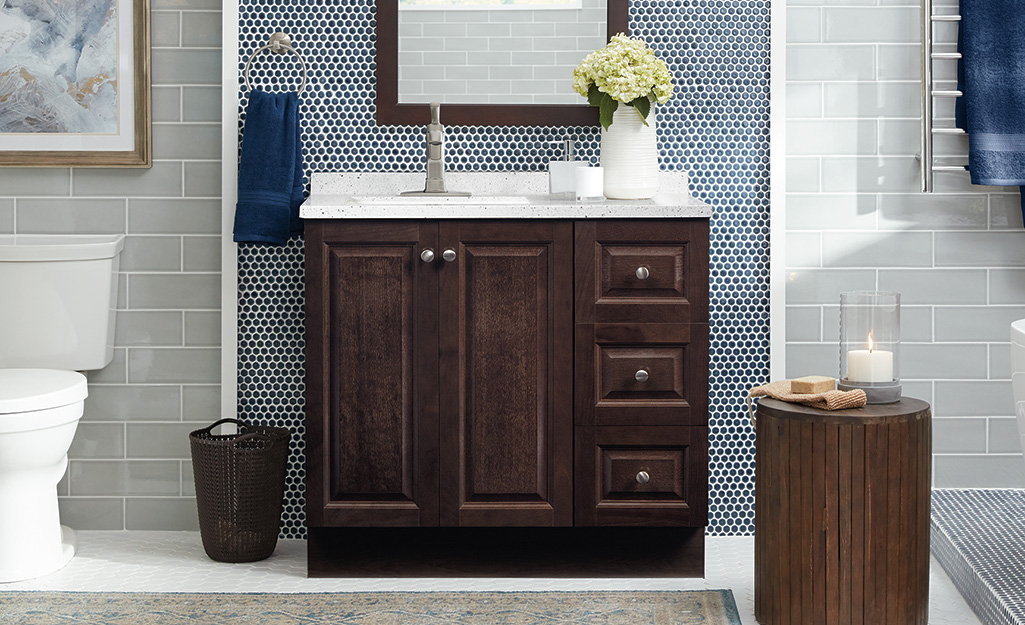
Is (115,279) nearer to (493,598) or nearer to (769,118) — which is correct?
(493,598)

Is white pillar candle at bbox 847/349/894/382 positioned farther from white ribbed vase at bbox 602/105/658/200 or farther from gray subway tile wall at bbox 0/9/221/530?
gray subway tile wall at bbox 0/9/221/530

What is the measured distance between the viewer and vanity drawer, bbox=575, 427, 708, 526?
2.57 m

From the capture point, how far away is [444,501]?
2.59 m

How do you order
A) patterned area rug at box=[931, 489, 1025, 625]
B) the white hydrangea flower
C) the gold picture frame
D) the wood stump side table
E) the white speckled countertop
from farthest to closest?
1. the gold picture frame
2. the white hydrangea flower
3. the white speckled countertop
4. patterned area rug at box=[931, 489, 1025, 625]
5. the wood stump side table

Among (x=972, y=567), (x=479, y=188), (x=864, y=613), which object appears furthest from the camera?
(x=479, y=188)

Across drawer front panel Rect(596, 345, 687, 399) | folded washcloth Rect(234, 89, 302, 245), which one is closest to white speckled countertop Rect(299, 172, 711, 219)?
folded washcloth Rect(234, 89, 302, 245)

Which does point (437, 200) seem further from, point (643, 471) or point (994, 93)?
point (994, 93)

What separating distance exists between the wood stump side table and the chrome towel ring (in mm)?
1610

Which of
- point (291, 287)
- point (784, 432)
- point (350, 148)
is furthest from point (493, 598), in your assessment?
point (350, 148)

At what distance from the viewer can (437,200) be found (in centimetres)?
277

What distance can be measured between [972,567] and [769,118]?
130cm

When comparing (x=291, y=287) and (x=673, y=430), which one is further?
(x=291, y=287)

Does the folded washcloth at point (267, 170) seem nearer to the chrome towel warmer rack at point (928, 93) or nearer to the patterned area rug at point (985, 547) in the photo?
the chrome towel warmer rack at point (928, 93)

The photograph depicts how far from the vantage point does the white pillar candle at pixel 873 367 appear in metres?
2.28
